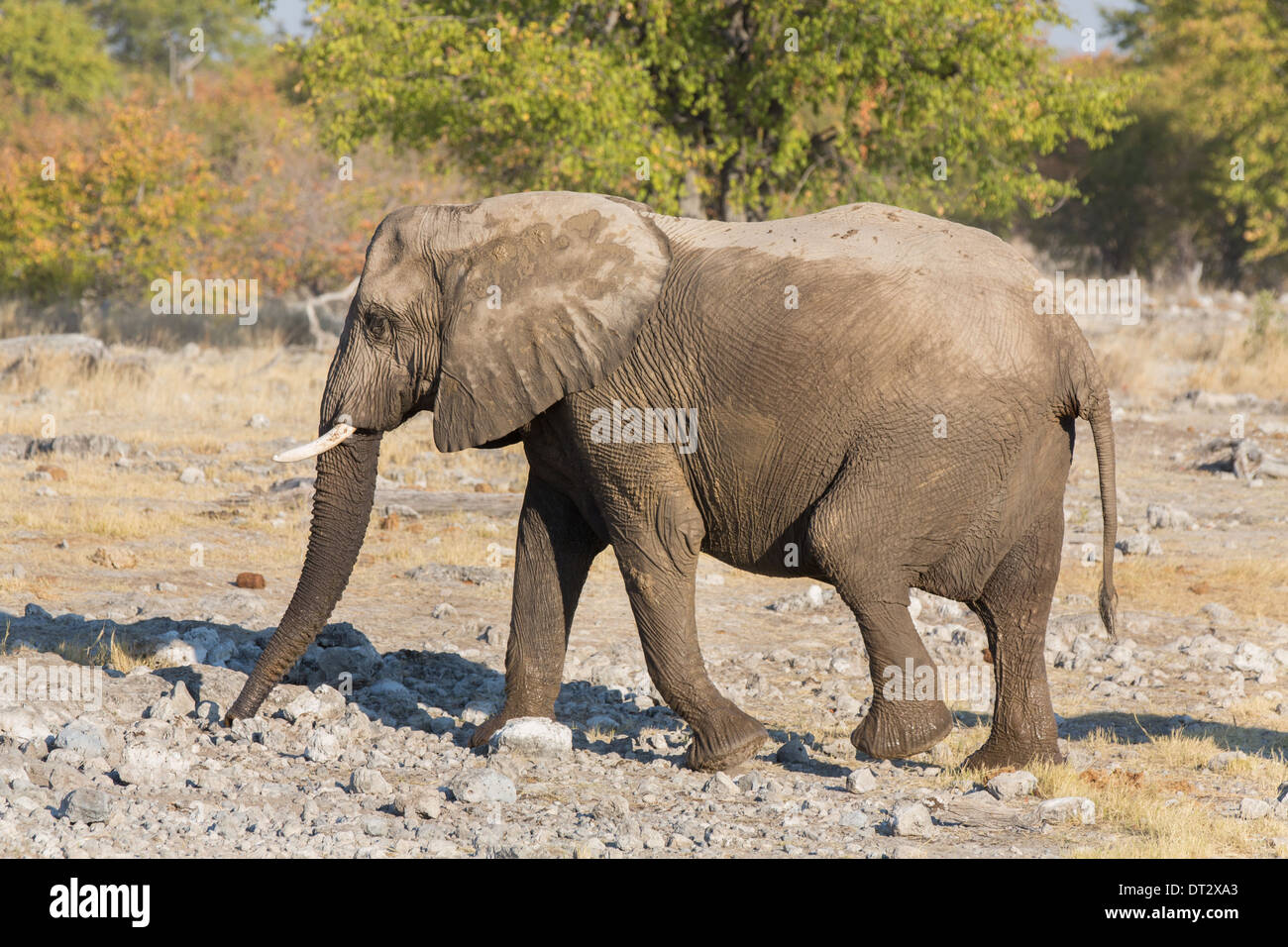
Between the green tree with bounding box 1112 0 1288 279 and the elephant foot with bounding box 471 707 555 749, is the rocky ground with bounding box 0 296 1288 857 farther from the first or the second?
the green tree with bounding box 1112 0 1288 279

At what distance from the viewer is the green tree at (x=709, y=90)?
16984 millimetres

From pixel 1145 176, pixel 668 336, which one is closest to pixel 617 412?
pixel 668 336

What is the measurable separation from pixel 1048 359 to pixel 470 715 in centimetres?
351

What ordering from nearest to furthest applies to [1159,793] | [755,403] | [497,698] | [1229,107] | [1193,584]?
1. [755,403]
2. [1159,793]
3. [497,698]
4. [1193,584]
5. [1229,107]

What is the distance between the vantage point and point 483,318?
6.88 m

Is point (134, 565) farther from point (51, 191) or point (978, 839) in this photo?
point (51, 191)

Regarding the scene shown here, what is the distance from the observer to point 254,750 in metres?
7.07

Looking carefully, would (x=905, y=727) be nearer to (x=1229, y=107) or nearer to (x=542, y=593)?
(x=542, y=593)

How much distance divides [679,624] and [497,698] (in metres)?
2.03

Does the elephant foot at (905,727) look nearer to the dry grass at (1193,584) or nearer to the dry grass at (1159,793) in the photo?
the dry grass at (1159,793)

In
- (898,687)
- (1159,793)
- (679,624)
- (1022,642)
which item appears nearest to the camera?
(898,687)

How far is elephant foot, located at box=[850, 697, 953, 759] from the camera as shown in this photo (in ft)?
21.3

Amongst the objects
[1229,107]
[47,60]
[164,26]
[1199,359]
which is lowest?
[1199,359]

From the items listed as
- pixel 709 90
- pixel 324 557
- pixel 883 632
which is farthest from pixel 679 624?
pixel 709 90
